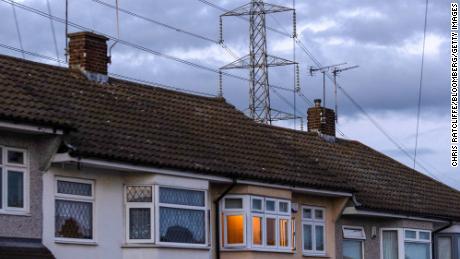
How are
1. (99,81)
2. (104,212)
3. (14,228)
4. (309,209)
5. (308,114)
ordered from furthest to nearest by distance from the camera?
(308,114), (309,209), (99,81), (104,212), (14,228)

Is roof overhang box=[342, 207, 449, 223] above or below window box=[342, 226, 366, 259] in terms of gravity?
above

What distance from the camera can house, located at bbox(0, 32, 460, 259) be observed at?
23.5 metres

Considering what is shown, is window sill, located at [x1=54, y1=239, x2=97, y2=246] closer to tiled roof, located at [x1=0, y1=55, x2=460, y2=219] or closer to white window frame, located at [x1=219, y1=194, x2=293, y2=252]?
tiled roof, located at [x1=0, y1=55, x2=460, y2=219]

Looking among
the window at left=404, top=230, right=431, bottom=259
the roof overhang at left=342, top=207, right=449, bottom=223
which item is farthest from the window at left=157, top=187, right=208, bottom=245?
the window at left=404, top=230, right=431, bottom=259

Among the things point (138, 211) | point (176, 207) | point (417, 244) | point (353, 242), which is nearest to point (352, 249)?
point (353, 242)

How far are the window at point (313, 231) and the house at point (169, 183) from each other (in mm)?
44

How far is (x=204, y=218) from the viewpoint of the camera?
2769 cm

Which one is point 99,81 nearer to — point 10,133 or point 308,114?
point 10,133

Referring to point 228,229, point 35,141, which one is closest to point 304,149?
point 228,229

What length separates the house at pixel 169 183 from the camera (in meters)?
23.5

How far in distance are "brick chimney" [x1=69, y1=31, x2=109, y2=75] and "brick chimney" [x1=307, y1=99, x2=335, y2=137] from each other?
38.5 ft

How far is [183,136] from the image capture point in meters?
28.9

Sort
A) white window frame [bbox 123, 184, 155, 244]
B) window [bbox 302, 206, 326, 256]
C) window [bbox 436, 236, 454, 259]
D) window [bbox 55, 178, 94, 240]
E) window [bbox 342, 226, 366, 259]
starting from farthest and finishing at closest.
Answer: window [bbox 436, 236, 454, 259], window [bbox 342, 226, 366, 259], window [bbox 302, 206, 326, 256], white window frame [bbox 123, 184, 155, 244], window [bbox 55, 178, 94, 240]

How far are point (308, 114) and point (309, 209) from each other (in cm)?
837
